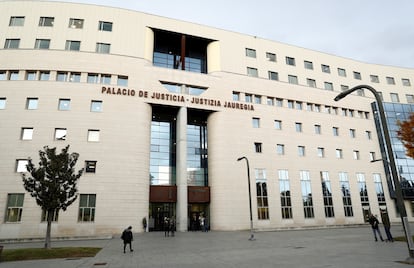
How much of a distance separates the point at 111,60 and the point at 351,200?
1534 inches

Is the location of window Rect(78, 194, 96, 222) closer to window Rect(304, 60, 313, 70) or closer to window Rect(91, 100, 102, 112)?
window Rect(91, 100, 102, 112)

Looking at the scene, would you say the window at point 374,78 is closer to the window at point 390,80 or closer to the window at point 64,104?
the window at point 390,80

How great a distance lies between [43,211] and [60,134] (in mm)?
8150

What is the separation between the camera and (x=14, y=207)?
26844 mm

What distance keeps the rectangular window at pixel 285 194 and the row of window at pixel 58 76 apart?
2394 cm

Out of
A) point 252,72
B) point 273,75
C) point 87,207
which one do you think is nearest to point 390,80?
point 273,75

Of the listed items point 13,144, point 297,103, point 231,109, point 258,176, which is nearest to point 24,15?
point 13,144

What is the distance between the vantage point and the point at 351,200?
40156 millimetres

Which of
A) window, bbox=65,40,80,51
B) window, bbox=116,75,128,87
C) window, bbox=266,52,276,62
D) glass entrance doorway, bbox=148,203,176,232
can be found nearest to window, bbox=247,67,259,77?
window, bbox=266,52,276,62

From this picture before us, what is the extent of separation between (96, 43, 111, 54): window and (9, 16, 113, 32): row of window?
213cm

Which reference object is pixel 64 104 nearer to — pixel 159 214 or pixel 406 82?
pixel 159 214

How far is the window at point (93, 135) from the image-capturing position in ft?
99.6

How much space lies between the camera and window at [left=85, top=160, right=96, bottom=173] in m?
29.2

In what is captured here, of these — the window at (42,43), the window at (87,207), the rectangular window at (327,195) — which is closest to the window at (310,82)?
the rectangular window at (327,195)
